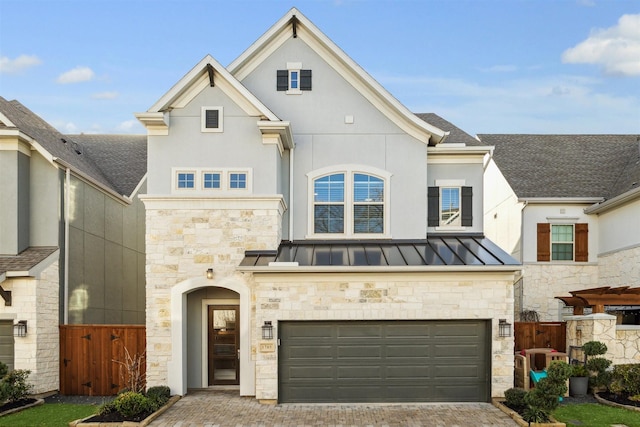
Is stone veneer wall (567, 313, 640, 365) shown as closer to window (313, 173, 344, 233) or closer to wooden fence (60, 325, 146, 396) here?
window (313, 173, 344, 233)

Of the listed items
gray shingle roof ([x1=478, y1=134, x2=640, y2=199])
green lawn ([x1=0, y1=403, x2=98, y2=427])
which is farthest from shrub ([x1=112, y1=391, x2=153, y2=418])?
gray shingle roof ([x1=478, y1=134, x2=640, y2=199])

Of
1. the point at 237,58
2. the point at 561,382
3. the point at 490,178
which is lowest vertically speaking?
the point at 561,382

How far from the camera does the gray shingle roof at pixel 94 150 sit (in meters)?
16.7

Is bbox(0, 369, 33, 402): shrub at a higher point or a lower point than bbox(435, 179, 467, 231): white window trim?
lower

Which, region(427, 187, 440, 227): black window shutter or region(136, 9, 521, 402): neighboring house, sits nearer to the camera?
region(136, 9, 521, 402): neighboring house

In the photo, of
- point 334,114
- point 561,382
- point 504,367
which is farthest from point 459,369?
point 334,114

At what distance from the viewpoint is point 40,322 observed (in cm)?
1473

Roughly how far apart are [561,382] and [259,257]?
750 centimetres

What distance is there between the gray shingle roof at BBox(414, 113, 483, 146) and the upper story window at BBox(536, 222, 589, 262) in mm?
5750

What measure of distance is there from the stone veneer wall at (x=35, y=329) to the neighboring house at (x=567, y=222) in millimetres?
16565

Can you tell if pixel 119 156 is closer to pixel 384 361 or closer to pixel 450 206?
pixel 450 206

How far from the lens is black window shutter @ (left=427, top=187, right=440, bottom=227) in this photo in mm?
16766

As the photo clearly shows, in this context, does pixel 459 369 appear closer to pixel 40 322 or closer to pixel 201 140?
pixel 201 140

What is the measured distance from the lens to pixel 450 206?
16.9m
